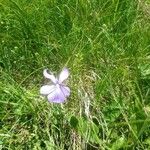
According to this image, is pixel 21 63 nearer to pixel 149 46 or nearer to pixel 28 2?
pixel 28 2

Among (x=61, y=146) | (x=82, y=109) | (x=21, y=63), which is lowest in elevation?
(x=61, y=146)

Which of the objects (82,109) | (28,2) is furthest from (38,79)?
(28,2)

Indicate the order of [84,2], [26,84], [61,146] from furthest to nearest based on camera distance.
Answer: [84,2] < [26,84] < [61,146]

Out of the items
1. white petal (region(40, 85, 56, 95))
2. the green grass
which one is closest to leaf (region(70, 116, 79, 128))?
the green grass

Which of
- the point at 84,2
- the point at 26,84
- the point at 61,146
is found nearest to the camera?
the point at 61,146

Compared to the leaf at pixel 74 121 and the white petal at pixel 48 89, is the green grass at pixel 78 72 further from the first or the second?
the white petal at pixel 48 89

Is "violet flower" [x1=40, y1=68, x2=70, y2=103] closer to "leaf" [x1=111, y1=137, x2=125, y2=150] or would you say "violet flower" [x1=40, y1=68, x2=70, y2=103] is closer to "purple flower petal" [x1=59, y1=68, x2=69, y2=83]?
"purple flower petal" [x1=59, y1=68, x2=69, y2=83]

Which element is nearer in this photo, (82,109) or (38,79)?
(82,109)

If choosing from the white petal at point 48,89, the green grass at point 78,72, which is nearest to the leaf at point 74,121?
the green grass at point 78,72
